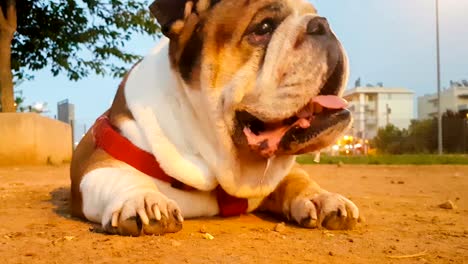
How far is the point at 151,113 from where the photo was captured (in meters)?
2.80

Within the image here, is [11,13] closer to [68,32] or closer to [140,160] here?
[68,32]

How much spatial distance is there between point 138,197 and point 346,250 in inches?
31.5

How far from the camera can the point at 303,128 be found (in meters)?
2.50

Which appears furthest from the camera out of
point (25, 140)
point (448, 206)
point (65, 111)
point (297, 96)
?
point (65, 111)

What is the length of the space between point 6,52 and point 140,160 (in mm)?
8178

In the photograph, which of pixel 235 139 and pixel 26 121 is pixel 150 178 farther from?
pixel 26 121

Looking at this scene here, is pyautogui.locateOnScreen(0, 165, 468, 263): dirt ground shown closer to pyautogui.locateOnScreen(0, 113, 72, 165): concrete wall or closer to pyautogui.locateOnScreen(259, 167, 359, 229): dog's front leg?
pyautogui.locateOnScreen(259, 167, 359, 229): dog's front leg

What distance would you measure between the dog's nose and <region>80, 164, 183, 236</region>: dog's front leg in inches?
34.8

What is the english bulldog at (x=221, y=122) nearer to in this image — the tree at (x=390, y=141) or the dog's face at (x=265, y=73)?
the dog's face at (x=265, y=73)

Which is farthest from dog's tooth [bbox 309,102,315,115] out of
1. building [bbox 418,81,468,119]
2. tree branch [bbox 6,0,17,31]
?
building [bbox 418,81,468,119]

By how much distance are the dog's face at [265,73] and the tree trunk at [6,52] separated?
8.20 meters

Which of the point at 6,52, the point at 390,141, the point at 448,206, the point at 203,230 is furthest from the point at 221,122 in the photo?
the point at 390,141

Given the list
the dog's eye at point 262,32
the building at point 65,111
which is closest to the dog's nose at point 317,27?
the dog's eye at point 262,32

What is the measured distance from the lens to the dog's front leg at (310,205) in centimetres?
264
